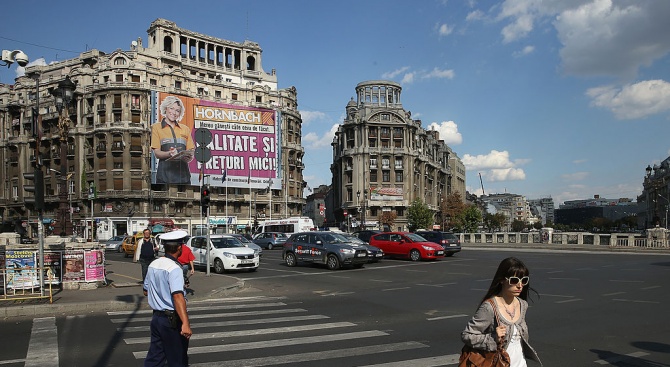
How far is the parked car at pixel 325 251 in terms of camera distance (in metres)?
23.7

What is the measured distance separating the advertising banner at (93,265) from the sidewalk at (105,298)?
279 mm

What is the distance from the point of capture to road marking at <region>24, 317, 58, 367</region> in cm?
758

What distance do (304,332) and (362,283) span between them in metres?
8.97

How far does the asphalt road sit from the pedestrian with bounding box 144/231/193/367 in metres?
2.30

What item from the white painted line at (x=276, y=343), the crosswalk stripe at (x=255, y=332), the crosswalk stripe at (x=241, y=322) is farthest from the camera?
the crosswalk stripe at (x=241, y=322)

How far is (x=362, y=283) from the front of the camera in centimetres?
1850

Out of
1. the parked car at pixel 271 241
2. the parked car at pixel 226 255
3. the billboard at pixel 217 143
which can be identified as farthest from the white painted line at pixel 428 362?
the billboard at pixel 217 143

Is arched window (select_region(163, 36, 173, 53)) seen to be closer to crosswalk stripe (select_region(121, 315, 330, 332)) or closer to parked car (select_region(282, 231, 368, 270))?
parked car (select_region(282, 231, 368, 270))

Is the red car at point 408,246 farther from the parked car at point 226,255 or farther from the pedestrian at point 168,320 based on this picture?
the pedestrian at point 168,320

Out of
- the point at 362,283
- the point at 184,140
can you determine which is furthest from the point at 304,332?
the point at 184,140

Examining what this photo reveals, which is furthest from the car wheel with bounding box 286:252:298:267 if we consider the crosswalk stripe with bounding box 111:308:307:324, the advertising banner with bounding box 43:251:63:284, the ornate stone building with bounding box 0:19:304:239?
the ornate stone building with bounding box 0:19:304:239

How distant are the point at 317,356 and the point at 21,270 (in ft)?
33.6

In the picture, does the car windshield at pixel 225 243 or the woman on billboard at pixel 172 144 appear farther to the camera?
the woman on billboard at pixel 172 144

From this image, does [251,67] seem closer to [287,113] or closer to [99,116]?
[287,113]
